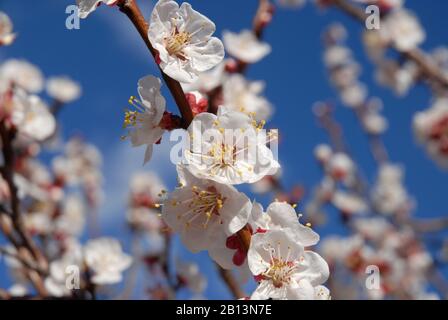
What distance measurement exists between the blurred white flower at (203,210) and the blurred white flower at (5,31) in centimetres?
130

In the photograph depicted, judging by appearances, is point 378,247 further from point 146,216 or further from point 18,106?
point 18,106

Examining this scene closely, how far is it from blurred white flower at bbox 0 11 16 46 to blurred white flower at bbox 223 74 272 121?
114cm

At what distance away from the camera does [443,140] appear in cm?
435

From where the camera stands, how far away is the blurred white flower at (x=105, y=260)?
8.80 ft

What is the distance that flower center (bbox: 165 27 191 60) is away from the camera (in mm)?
1392

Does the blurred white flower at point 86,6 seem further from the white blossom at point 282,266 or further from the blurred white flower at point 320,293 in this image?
the blurred white flower at point 320,293

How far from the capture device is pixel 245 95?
3.27 m

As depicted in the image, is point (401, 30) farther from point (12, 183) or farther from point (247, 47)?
point (12, 183)

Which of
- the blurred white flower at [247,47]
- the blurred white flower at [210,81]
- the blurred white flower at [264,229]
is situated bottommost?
the blurred white flower at [264,229]

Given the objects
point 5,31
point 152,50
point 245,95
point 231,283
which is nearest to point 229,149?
point 152,50

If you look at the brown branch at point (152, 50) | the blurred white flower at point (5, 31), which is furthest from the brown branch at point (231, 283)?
the blurred white flower at point (5, 31)

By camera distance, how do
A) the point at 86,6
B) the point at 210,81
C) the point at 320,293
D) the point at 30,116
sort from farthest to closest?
the point at 210,81 < the point at 30,116 < the point at 86,6 < the point at 320,293

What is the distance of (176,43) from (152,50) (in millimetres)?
100
